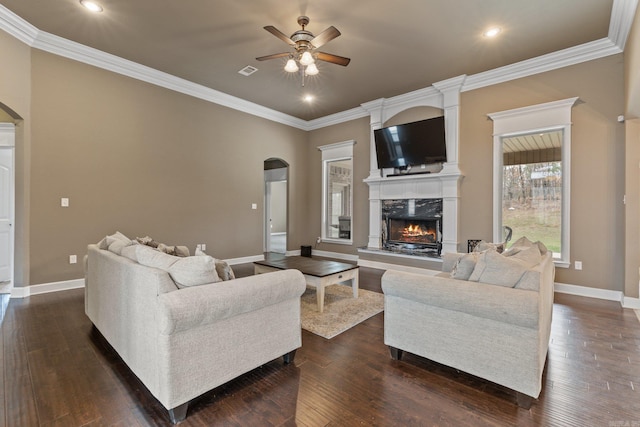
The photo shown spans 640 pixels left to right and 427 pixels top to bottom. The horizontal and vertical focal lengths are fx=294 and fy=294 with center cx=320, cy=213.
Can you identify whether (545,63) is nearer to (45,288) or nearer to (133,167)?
(133,167)

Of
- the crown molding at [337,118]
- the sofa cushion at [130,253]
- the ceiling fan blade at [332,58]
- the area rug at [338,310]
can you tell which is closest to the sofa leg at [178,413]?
the sofa cushion at [130,253]

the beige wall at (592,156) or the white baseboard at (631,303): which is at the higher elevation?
the beige wall at (592,156)

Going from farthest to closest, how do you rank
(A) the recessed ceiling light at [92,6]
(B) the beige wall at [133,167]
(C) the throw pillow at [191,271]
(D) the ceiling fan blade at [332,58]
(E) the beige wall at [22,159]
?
1. (B) the beige wall at [133,167]
2. (E) the beige wall at [22,159]
3. (D) the ceiling fan blade at [332,58]
4. (A) the recessed ceiling light at [92,6]
5. (C) the throw pillow at [191,271]

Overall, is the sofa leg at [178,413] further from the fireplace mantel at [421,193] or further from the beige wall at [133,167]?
the fireplace mantel at [421,193]

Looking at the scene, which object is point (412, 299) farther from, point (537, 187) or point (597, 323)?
point (537, 187)

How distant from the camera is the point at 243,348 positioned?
1.93 meters

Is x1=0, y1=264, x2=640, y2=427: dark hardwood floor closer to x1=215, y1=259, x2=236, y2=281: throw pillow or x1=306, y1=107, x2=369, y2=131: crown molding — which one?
x1=215, y1=259, x2=236, y2=281: throw pillow

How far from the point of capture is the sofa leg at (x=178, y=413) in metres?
1.62

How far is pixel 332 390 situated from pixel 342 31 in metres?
Result: 3.89

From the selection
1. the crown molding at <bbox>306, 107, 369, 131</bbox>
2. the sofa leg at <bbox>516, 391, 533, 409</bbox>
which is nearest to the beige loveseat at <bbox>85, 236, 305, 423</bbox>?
the sofa leg at <bbox>516, 391, 533, 409</bbox>

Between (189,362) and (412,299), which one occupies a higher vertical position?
(412,299)

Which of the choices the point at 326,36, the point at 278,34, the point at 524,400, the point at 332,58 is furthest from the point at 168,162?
the point at 524,400

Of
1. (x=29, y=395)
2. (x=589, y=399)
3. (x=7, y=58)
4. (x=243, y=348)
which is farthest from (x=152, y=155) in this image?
(x=589, y=399)

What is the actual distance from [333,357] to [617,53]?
5222 millimetres
